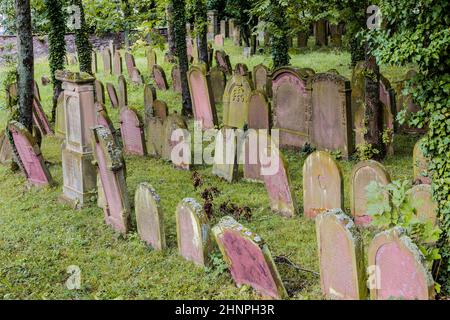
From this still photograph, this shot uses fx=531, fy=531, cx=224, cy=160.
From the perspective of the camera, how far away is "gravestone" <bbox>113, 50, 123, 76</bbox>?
21.2 metres

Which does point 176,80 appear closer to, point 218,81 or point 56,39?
point 218,81

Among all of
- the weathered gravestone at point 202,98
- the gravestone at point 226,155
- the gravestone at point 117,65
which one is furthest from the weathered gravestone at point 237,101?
the gravestone at point 117,65

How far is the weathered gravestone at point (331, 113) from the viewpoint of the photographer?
374 inches

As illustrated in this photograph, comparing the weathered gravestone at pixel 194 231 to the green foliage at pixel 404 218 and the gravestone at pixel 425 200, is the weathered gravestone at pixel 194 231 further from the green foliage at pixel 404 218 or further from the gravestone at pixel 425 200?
the gravestone at pixel 425 200

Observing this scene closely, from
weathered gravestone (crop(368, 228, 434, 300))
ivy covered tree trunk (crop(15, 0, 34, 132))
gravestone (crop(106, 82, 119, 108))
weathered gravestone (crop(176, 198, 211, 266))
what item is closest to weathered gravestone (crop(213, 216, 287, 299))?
weathered gravestone (crop(176, 198, 211, 266))

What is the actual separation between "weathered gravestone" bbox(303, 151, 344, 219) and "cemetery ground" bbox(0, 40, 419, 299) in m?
0.30

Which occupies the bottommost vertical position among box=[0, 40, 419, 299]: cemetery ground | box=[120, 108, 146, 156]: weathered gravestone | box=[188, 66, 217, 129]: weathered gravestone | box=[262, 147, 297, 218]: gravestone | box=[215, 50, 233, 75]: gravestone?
box=[0, 40, 419, 299]: cemetery ground

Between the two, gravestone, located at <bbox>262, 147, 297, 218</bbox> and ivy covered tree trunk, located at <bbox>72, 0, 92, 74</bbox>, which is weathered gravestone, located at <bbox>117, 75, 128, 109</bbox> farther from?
gravestone, located at <bbox>262, 147, 297, 218</bbox>

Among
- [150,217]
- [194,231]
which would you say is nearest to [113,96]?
[150,217]

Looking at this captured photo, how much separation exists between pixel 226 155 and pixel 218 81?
21.8ft

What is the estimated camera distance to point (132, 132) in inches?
441

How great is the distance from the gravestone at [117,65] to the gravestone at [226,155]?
1305cm

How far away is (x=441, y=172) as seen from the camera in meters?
5.23
